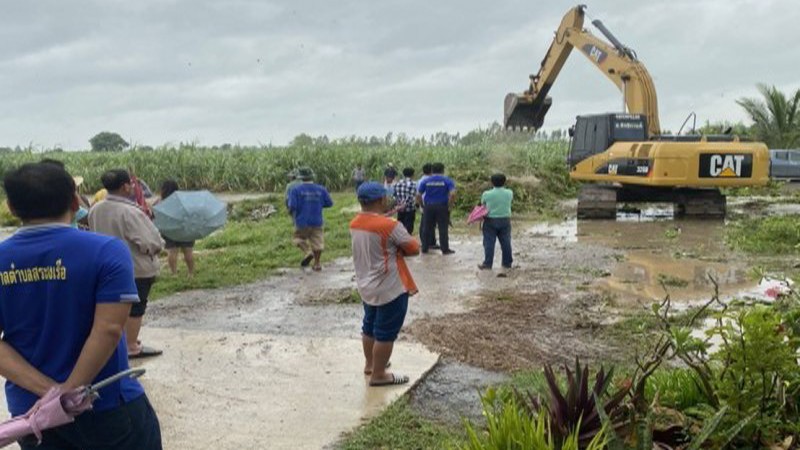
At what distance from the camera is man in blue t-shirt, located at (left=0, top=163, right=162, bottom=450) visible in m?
3.04

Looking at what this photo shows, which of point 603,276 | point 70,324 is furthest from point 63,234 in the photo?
point 603,276

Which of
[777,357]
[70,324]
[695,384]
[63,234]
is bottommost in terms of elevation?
[695,384]

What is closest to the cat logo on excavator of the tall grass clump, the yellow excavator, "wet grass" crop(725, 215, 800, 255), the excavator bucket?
the yellow excavator

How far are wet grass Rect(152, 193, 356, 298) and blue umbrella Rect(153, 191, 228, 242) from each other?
934 mm

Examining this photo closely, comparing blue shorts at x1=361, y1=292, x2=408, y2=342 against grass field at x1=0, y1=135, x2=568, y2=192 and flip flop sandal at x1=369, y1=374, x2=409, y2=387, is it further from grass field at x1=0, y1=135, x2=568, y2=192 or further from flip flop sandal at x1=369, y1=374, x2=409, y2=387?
grass field at x1=0, y1=135, x2=568, y2=192

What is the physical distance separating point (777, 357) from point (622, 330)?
4538 mm

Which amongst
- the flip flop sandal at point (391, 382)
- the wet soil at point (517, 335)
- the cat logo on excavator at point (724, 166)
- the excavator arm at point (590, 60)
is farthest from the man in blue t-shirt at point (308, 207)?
the excavator arm at point (590, 60)

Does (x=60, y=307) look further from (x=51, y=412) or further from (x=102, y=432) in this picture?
(x=102, y=432)

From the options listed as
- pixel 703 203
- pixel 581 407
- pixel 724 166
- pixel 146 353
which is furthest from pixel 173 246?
pixel 703 203

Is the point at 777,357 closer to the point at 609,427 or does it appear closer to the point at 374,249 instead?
the point at 609,427

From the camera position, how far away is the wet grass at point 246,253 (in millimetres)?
11469

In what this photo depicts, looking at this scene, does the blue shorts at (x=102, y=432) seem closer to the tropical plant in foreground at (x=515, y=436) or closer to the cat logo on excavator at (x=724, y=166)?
the tropical plant in foreground at (x=515, y=436)

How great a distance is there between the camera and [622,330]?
26.4 ft

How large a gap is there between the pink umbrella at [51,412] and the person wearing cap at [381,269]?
125 inches
